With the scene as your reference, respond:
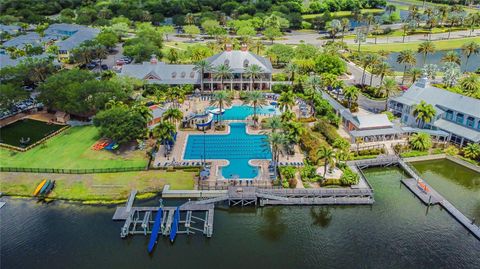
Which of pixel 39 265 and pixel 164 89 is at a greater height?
pixel 164 89

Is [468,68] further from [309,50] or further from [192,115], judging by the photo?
[192,115]

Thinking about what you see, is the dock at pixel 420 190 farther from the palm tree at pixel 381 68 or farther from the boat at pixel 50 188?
the boat at pixel 50 188

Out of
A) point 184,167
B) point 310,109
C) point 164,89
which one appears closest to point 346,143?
point 310,109

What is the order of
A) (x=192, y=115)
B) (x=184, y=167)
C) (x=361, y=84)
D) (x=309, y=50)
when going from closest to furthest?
1. (x=184, y=167)
2. (x=192, y=115)
3. (x=361, y=84)
4. (x=309, y=50)

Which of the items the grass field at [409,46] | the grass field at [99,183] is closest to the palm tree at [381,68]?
the grass field at [409,46]

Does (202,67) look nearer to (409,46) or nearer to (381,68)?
(381,68)

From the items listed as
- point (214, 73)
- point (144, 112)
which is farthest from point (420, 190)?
point (214, 73)
